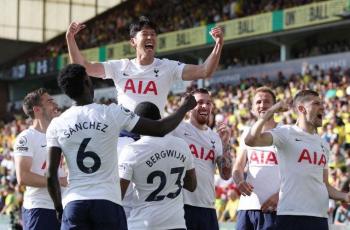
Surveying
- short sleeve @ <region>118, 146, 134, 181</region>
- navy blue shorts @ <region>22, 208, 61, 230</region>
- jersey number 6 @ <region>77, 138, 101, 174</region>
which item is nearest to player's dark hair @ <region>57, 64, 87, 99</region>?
jersey number 6 @ <region>77, 138, 101, 174</region>

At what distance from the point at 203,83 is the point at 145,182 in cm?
2497

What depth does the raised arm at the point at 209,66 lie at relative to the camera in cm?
747

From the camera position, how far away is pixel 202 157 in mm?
8078

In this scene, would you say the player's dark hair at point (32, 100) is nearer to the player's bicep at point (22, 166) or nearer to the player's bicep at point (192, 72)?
the player's bicep at point (22, 166)

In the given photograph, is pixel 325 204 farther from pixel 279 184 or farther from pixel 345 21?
pixel 345 21

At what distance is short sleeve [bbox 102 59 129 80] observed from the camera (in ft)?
25.4

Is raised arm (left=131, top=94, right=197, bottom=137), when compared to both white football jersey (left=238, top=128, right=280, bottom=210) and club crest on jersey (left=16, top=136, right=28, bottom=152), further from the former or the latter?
club crest on jersey (left=16, top=136, right=28, bottom=152)

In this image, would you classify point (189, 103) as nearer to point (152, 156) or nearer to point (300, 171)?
point (152, 156)

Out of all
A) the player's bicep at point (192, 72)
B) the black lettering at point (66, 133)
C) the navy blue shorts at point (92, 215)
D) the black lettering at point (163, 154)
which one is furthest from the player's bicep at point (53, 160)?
the player's bicep at point (192, 72)

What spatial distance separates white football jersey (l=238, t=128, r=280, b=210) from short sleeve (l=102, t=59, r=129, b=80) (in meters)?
1.35

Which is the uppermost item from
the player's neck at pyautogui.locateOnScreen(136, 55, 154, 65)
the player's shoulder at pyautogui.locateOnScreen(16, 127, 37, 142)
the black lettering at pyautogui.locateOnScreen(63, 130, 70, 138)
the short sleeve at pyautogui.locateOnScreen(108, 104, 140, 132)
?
the player's neck at pyautogui.locateOnScreen(136, 55, 154, 65)

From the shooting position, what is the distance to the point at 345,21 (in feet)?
95.0

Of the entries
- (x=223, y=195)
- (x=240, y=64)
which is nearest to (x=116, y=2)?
(x=240, y=64)

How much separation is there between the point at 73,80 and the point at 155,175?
1.16m
